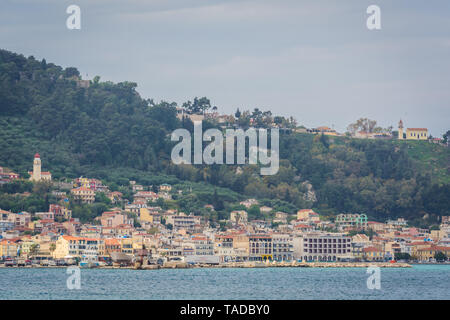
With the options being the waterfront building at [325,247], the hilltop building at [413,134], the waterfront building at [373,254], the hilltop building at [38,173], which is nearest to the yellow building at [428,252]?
the waterfront building at [373,254]

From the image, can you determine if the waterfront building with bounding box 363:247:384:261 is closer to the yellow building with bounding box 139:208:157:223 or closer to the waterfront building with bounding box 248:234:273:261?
the waterfront building with bounding box 248:234:273:261

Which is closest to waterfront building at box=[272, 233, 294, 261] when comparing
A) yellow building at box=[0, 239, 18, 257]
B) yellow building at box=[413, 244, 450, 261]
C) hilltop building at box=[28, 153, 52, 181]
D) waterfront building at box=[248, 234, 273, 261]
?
waterfront building at box=[248, 234, 273, 261]

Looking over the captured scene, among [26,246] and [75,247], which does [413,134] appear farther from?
[26,246]

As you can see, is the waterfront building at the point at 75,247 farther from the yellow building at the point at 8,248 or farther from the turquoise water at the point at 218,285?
the turquoise water at the point at 218,285

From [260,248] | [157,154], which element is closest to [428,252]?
[260,248]

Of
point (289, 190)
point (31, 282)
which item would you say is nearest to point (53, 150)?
point (289, 190)

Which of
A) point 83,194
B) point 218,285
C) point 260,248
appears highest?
point 83,194
